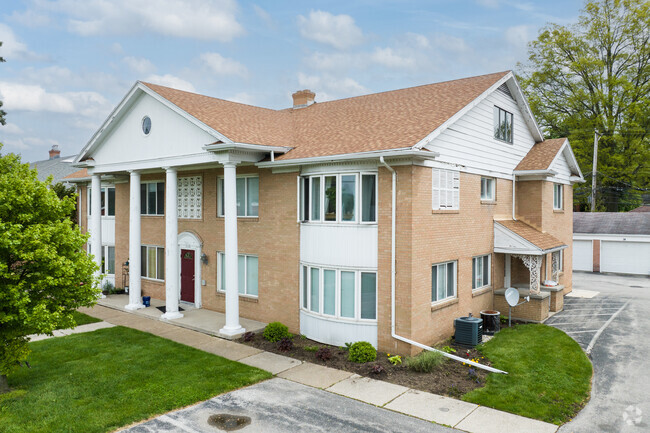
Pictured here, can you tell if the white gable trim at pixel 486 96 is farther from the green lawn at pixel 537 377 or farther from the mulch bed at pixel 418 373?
the green lawn at pixel 537 377

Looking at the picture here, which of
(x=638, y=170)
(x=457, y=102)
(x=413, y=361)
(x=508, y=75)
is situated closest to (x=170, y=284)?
(x=413, y=361)

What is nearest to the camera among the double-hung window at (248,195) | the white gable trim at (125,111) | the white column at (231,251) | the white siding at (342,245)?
the white siding at (342,245)

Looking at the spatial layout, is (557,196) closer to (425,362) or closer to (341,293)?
(341,293)

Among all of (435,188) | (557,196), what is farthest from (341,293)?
(557,196)

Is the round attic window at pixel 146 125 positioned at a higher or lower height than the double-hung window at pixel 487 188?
higher

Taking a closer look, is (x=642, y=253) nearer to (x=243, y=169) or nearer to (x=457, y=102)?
(x=457, y=102)

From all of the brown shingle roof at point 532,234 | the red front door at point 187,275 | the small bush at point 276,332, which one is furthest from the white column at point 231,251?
the brown shingle roof at point 532,234
